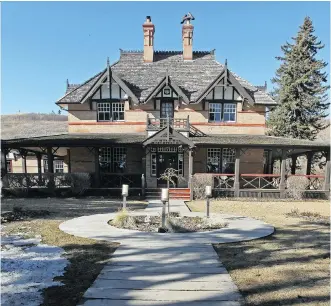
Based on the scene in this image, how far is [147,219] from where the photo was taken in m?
11.2

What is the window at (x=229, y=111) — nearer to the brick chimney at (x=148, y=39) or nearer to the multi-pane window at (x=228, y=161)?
the multi-pane window at (x=228, y=161)

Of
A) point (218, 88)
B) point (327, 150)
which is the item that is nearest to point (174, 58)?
point (218, 88)

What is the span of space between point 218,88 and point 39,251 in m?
18.4

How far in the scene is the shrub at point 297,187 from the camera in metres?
19.1

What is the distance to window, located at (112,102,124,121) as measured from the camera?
2292 cm

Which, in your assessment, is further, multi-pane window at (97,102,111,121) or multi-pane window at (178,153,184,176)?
multi-pane window at (97,102,111,121)

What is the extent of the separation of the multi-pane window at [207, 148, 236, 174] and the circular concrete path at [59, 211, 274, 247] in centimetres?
1190

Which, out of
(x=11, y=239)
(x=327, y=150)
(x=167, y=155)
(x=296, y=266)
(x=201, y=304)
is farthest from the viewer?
(x=167, y=155)

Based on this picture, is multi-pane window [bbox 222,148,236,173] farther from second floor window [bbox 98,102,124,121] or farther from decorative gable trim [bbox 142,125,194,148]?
second floor window [bbox 98,102,124,121]

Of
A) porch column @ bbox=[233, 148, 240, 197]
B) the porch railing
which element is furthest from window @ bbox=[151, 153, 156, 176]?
porch column @ bbox=[233, 148, 240, 197]

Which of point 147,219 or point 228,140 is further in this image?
point 228,140

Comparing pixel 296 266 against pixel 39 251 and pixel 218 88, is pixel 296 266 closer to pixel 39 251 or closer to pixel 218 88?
pixel 39 251

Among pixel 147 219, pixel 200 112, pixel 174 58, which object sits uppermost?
pixel 174 58

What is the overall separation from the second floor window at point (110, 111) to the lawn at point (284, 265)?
15446 millimetres
